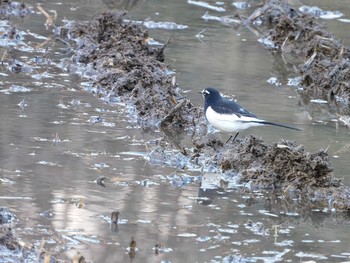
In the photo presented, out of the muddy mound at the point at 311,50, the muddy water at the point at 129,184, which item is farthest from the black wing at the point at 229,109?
the muddy mound at the point at 311,50

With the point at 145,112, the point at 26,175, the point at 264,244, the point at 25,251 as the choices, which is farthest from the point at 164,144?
the point at 25,251

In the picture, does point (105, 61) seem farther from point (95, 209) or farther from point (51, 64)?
point (95, 209)

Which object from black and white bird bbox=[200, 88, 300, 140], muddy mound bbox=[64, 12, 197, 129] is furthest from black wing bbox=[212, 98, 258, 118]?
muddy mound bbox=[64, 12, 197, 129]

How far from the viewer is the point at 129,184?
8.91 m

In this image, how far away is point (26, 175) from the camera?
29.0 feet

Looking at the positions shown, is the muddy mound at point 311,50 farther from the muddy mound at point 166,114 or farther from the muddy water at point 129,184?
the muddy mound at point 166,114

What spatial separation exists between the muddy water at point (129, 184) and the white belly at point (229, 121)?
2.15 ft

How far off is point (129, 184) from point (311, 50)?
22.4ft

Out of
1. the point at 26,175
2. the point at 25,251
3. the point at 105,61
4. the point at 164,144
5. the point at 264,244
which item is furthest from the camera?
the point at 105,61

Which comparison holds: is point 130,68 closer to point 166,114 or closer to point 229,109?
point 166,114

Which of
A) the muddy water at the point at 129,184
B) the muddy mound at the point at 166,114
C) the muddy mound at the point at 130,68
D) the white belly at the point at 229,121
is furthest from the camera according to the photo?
the muddy mound at the point at 130,68

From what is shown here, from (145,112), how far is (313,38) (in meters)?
4.62

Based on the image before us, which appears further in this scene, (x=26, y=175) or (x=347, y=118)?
(x=347, y=118)

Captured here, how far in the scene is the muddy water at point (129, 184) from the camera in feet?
24.5
